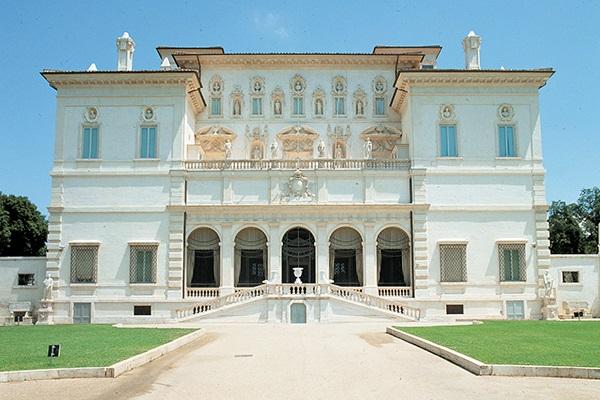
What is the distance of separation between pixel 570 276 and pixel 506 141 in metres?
8.81

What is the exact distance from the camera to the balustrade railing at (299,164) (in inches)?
Answer: 1550

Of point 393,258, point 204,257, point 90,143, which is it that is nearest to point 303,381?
point 393,258

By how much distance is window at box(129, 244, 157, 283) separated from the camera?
1507 inches

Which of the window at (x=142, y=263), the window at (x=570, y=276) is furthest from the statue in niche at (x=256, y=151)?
the window at (x=570, y=276)

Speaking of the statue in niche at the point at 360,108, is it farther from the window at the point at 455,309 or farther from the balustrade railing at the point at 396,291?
the window at the point at 455,309

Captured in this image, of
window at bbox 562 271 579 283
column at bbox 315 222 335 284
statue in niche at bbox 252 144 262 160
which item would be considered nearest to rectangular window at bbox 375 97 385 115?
statue in niche at bbox 252 144 262 160

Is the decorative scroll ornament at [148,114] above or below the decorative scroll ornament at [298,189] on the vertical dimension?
above

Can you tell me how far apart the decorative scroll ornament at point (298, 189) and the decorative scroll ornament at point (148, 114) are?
9.05 m

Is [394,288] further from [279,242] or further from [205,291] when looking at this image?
Answer: [205,291]

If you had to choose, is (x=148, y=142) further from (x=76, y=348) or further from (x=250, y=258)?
(x=76, y=348)

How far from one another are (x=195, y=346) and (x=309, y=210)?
18.2m

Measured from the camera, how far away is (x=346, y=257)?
132 ft

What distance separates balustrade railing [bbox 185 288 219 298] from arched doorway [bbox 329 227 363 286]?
6896 millimetres

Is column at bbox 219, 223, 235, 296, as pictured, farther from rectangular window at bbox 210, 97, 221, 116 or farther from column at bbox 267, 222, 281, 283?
rectangular window at bbox 210, 97, 221, 116
